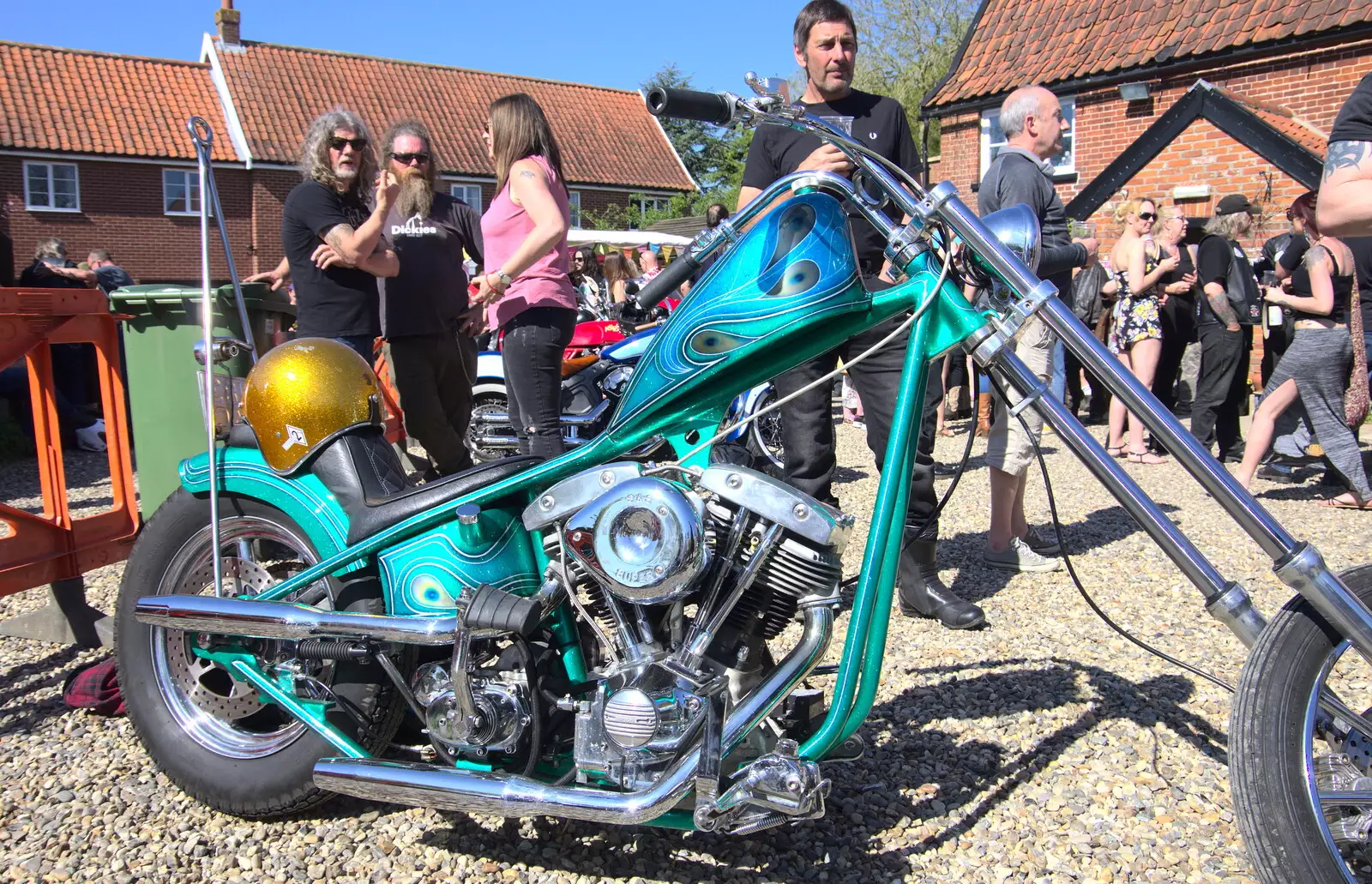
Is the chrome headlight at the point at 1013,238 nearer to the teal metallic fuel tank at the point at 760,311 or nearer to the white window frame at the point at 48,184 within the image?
the teal metallic fuel tank at the point at 760,311

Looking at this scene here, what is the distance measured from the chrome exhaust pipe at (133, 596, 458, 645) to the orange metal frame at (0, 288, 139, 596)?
1330mm

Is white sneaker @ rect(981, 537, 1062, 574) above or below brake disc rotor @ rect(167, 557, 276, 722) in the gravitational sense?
below

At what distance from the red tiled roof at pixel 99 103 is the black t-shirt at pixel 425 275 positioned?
24.2 m

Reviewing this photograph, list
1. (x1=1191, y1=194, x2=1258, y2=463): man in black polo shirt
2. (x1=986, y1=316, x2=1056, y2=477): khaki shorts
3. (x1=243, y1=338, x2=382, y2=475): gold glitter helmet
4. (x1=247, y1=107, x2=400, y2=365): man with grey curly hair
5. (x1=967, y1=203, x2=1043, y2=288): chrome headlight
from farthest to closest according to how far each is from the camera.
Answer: (x1=1191, y1=194, x2=1258, y2=463): man in black polo shirt
(x1=986, y1=316, x2=1056, y2=477): khaki shorts
(x1=247, y1=107, x2=400, y2=365): man with grey curly hair
(x1=243, y1=338, x2=382, y2=475): gold glitter helmet
(x1=967, y1=203, x2=1043, y2=288): chrome headlight

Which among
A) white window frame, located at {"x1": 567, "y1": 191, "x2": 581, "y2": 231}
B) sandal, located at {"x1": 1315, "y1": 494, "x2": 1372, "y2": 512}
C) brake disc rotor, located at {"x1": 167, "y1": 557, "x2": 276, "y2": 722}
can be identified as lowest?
sandal, located at {"x1": 1315, "y1": 494, "x2": 1372, "y2": 512}

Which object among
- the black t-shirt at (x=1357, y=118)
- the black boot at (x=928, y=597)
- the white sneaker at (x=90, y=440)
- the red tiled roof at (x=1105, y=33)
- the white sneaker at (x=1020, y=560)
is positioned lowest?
the white sneaker at (x=90, y=440)

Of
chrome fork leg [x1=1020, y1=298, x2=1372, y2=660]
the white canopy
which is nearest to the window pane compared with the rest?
the white canopy

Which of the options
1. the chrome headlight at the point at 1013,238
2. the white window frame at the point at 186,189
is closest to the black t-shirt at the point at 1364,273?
the chrome headlight at the point at 1013,238

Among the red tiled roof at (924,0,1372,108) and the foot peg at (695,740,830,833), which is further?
the red tiled roof at (924,0,1372,108)

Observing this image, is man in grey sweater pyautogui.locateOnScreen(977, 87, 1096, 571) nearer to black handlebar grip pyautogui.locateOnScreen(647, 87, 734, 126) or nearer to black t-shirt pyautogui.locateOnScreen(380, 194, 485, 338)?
black handlebar grip pyautogui.locateOnScreen(647, 87, 734, 126)

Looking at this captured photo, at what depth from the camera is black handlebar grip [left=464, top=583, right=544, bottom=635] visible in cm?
213

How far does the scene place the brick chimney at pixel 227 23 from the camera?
93.6 feet

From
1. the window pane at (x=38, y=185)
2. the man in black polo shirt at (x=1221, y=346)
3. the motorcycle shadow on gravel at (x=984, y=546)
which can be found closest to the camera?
the motorcycle shadow on gravel at (x=984, y=546)

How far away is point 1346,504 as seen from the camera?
5.98 metres
